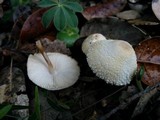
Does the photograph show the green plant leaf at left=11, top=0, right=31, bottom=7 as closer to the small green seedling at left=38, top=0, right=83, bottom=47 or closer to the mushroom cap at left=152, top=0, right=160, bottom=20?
the small green seedling at left=38, top=0, right=83, bottom=47

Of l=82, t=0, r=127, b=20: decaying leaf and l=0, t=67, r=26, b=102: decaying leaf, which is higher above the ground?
l=82, t=0, r=127, b=20: decaying leaf

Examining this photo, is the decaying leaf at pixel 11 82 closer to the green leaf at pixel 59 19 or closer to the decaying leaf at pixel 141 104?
the green leaf at pixel 59 19

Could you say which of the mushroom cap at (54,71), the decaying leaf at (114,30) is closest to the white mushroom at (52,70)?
the mushroom cap at (54,71)

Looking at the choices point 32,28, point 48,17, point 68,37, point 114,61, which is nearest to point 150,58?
point 114,61

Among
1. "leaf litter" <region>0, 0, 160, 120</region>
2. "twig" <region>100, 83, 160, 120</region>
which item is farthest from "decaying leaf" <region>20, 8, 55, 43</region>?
"twig" <region>100, 83, 160, 120</region>

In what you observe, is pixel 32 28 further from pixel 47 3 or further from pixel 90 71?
pixel 90 71
